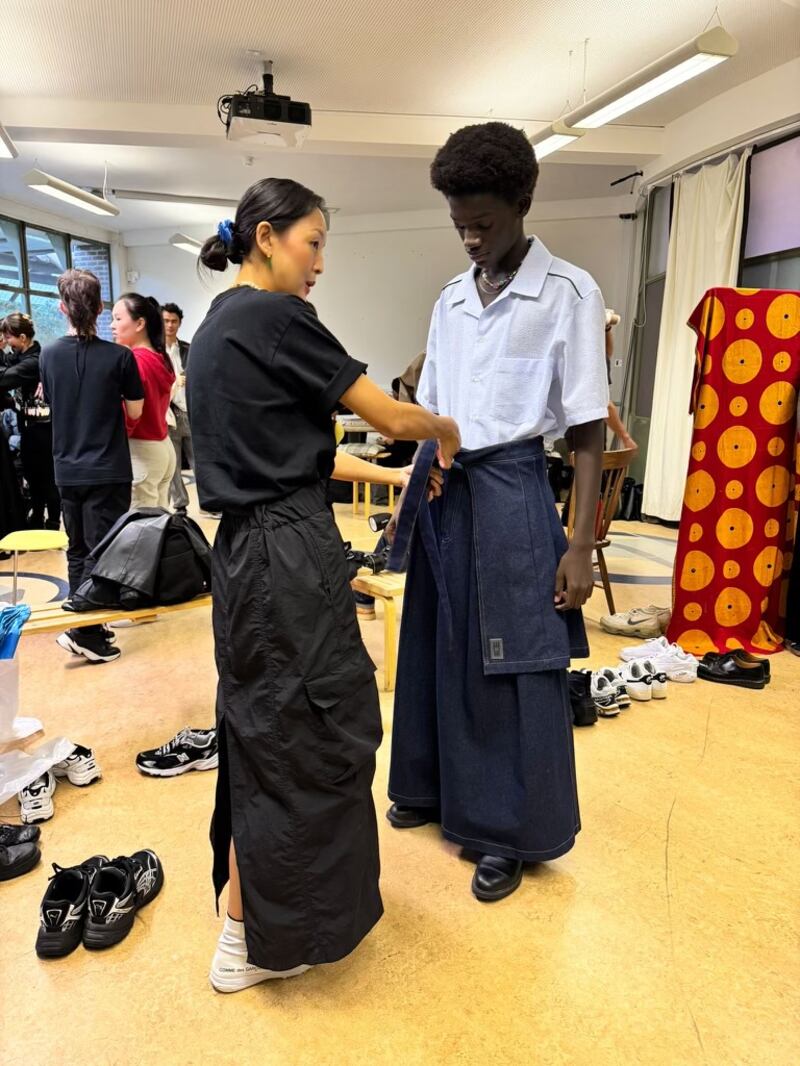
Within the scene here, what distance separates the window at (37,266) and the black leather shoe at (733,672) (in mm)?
9354

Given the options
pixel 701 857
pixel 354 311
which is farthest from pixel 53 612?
pixel 354 311

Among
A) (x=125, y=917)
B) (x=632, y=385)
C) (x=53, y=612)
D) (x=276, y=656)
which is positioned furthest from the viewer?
(x=632, y=385)

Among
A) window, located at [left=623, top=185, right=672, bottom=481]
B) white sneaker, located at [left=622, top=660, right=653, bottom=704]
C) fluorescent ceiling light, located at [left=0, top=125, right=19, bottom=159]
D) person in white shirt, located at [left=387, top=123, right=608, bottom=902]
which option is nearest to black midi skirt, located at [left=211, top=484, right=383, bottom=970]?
person in white shirt, located at [left=387, top=123, right=608, bottom=902]

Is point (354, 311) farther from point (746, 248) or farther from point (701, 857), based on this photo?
point (701, 857)

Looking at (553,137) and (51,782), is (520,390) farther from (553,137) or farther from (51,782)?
(553,137)

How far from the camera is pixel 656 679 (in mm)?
2990

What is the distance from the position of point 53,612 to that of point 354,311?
9188 mm

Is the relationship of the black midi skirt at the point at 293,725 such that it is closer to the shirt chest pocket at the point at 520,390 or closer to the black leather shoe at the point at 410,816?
the shirt chest pocket at the point at 520,390

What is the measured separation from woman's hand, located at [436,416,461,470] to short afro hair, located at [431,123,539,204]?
1.62 ft

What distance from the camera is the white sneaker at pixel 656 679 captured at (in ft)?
9.74

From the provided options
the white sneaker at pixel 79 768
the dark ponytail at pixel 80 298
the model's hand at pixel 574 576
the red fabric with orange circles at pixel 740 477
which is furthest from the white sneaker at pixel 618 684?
the dark ponytail at pixel 80 298

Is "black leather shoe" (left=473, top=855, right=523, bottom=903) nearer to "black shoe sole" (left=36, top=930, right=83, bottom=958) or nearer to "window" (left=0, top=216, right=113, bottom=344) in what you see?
"black shoe sole" (left=36, top=930, right=83, bottom=958)

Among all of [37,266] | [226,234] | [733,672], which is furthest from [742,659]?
[37,266]

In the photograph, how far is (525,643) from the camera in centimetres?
165
